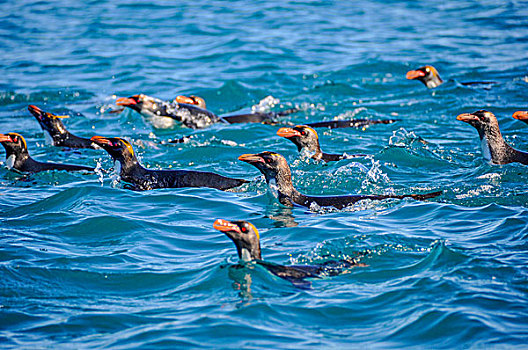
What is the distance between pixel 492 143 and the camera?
994 centimetres

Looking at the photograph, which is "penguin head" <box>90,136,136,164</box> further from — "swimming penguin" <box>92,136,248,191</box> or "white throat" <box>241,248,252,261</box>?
"white throat" <box>241,248,252,261</box>

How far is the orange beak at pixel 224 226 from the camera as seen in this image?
594 cm

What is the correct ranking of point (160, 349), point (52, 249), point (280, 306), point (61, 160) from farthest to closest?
point (61, 160) → point (52, 249) → point (280, 306) → point (160, 349)

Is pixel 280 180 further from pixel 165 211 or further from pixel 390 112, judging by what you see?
pixel 390 112

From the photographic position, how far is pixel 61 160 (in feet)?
37.2

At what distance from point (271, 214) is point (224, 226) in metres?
2.44

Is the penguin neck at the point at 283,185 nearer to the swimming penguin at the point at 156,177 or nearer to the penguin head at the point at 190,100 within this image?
the swimming penguin at the point at 156,177

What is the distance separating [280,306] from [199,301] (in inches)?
28.9

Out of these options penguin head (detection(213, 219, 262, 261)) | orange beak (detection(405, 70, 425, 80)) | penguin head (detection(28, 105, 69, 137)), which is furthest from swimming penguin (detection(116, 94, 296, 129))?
penguin head (detection(213, 219, 262, 261))

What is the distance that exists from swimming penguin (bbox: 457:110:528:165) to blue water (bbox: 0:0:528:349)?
285 mm

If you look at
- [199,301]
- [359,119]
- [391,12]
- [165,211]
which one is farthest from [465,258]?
[391,12]

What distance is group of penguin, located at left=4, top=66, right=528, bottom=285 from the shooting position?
6.26m

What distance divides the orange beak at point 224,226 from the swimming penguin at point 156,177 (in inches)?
135

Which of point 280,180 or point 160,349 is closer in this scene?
point 160,349
